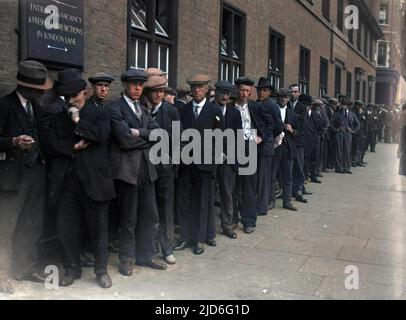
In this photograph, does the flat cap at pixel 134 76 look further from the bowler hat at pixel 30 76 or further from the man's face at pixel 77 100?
the bowler hat at pixel 30 76

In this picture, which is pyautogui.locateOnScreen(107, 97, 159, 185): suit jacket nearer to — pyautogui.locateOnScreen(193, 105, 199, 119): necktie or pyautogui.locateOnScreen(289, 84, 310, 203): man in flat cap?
pyautogui.locateOnScreen(193, 105, 199, 119): necktie

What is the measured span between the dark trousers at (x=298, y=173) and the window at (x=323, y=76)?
12.5 m

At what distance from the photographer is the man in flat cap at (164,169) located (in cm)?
551

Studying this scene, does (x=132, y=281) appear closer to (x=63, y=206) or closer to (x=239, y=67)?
(x=63, y=206)

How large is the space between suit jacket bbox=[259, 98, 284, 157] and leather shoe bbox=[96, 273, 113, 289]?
132 inches

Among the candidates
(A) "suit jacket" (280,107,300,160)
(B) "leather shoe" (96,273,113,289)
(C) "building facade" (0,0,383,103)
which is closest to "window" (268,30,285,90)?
(C) "building facade" (0,0,383,103)

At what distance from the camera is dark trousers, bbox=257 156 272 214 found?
7684 mm

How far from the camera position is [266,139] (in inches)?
296

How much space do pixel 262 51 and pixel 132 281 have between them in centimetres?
974

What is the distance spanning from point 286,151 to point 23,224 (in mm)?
4903

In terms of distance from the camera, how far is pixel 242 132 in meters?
6.77

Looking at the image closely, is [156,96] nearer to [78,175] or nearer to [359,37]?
[78,175]

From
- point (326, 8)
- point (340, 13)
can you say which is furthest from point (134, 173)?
point (340, 13)

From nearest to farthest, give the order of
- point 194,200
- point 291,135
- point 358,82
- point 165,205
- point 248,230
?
point 165,205 < point 194,200 < point 248,230 < point 291,135 < point 358,82
